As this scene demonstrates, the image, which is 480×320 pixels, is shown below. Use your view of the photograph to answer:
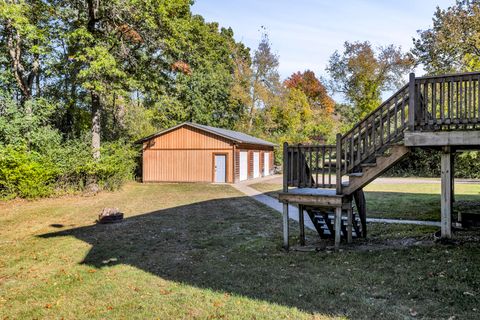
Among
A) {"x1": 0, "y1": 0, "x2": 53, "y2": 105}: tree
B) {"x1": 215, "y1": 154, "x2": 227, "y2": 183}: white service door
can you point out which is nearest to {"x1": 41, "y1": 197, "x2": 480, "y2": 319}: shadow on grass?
{"x1": 0, "y1": 0, "x2": 53, "y2": 105}: tree

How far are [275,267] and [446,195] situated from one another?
3558mm

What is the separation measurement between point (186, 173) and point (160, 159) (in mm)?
2045

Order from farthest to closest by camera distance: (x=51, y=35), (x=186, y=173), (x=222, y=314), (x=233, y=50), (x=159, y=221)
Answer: (x=233, y=50) < (x=186, y=173) < (x=51, y=35) < (x=159, y=221) < (x=222, y=314)

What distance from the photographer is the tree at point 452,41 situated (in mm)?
15414

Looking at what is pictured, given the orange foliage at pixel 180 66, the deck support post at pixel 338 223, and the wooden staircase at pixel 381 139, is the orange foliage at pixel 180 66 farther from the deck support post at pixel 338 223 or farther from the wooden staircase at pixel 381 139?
the deck support post at pixel 338 223

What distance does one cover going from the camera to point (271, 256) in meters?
6.39

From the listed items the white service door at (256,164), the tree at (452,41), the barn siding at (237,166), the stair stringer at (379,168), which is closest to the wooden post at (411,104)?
the stair stringer at (379,168)

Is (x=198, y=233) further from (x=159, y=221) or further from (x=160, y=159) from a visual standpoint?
(x=160, y=159)

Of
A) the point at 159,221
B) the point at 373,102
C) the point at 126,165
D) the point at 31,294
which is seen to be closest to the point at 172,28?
the point at 126,165

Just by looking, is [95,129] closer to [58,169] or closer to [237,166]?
[58,169]

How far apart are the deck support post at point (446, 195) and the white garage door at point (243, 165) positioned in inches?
677

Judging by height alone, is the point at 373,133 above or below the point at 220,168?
above

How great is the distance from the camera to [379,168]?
646 centimetres

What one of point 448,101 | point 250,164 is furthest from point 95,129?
point 448,101
